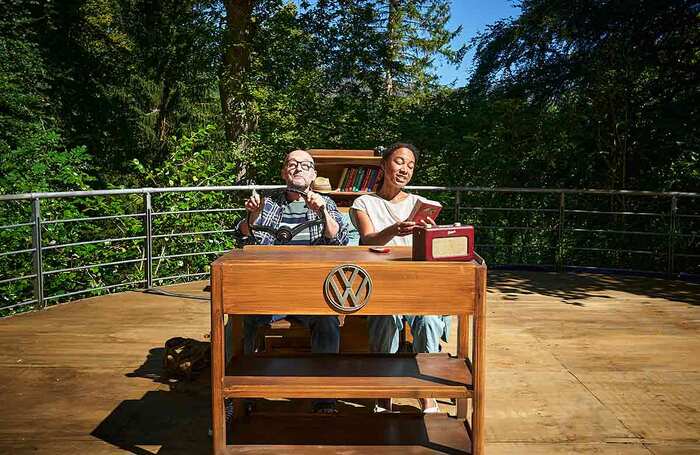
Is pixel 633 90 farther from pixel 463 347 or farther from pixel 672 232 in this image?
pixel 463 347

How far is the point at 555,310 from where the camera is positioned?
19.5ft

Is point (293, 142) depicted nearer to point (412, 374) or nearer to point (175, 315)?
point (175, 315)

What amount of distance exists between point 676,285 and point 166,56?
12.1 m

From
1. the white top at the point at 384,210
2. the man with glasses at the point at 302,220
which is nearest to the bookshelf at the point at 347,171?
the man with glasses at the point at 302,220

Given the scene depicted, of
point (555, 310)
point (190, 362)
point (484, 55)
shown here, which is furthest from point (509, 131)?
point (190, 362)

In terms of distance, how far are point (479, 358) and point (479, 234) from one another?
8077 millimetres

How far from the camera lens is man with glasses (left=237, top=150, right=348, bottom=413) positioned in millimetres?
3318

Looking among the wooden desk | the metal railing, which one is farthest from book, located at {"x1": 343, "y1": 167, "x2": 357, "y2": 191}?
the wooden desk

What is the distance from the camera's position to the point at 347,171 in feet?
22.4

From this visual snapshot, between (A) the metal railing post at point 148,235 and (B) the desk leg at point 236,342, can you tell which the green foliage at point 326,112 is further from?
(B) the desk leg at point 236,342

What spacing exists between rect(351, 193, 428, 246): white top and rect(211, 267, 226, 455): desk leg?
3.72 ft

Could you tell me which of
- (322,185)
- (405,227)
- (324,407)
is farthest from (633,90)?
(324,407)

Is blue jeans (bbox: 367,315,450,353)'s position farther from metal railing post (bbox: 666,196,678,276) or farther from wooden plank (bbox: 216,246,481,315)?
metal railing post (bbox: 666,196,678,276)

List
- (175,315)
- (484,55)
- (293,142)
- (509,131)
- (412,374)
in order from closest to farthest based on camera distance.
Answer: (412,374), (175,315), (509,131), (484,55), (293,142)
